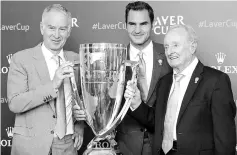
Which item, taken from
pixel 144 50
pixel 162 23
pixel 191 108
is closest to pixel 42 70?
pixel 144 50

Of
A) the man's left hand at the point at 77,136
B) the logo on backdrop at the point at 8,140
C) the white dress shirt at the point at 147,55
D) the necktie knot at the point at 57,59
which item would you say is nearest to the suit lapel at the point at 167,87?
the white dress shirt at the point at 147,55

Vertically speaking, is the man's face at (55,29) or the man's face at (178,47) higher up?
the man's face at (55,29)

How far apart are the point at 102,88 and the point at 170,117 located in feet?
1.32

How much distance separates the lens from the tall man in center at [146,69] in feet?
7.79

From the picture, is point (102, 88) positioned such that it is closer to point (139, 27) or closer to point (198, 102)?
point (198, 102)

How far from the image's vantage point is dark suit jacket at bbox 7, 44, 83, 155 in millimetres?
2125

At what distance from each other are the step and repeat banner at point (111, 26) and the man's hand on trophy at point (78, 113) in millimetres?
1040

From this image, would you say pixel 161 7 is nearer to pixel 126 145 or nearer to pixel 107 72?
pixel 126 145

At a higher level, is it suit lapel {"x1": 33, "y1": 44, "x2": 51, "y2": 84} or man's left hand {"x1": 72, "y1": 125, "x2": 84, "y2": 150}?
suit lapel {"x1": 33, "y1": 44, "x2": 51, "y2": 84}

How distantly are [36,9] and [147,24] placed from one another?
3.60 ft

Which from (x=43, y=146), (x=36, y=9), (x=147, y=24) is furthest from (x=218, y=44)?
(x=43, y=146)

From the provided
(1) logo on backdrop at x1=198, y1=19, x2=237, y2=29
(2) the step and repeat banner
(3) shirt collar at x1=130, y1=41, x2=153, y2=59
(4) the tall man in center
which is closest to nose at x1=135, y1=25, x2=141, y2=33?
(4) the tall man in center

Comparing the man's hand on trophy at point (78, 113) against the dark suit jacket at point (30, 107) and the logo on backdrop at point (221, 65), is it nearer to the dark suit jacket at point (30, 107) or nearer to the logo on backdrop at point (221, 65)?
the dark suit jacket at point (30, 107)

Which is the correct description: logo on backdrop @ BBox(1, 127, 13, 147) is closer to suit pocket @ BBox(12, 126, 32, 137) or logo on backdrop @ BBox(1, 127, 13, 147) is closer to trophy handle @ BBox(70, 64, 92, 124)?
suit pocket @ BBox(12, 126, 32, 137)
